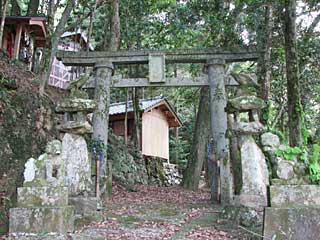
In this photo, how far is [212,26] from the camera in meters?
12.5

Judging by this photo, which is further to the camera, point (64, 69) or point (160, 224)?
point (64, 69)

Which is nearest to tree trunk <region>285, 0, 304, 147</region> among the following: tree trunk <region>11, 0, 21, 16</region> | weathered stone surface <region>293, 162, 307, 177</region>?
weathered stone surface <region>293, 162, 307, 177</region>

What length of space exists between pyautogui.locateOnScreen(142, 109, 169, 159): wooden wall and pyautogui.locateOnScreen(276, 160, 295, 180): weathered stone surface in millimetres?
16262

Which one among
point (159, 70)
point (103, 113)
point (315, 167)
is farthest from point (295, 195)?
point (103, 113)

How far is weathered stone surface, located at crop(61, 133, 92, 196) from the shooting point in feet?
23.1

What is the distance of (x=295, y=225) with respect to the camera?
5.22 m

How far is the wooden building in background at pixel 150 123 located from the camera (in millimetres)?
21469

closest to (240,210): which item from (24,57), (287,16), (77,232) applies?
(77,232)

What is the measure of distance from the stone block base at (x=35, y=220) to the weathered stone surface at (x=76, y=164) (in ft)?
4.35

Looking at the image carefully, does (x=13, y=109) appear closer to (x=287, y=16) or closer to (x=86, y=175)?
(x=86, y=175)

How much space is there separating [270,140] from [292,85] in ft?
10.1

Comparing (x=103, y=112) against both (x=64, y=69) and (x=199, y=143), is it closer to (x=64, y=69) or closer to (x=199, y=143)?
(x=199, y=143)

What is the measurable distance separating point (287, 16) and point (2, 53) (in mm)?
12364

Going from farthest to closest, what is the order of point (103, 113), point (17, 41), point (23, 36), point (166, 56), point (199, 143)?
1. point (23, 36)
2. point (17, 41)
3. point (199, 143)
4. point (166, 56)
5. point (103, 113)
